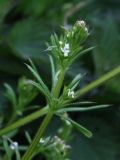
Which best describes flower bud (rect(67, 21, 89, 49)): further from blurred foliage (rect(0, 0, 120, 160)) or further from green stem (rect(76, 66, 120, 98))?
blurred foliage (rect(0, 0, 120, 160))

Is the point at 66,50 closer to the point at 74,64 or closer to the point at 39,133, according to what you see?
the point at 39,133

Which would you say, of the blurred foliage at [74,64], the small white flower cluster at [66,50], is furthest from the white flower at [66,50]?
the blurred foliage at [74,64]

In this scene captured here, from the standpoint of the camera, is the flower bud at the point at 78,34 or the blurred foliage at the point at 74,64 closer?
the flower bud at the point at 78,34

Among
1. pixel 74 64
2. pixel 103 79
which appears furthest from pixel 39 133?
pixel 74 64

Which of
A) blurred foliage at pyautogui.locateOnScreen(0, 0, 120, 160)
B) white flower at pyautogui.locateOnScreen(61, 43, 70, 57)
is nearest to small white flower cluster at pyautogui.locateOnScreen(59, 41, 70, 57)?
white flower at pyautogui.locateOnScreen(61, 43, 70, 57)

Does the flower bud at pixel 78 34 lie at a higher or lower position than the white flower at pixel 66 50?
higher

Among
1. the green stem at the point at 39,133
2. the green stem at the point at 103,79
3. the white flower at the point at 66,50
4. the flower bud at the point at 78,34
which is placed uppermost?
the flower bud at the point at 78,34

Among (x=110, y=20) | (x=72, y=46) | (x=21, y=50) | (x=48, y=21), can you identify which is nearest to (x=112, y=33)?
(x=110, y=20)

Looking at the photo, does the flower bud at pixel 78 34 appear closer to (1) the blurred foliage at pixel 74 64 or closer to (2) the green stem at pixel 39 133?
(2) the green stem at pixel 39 133
